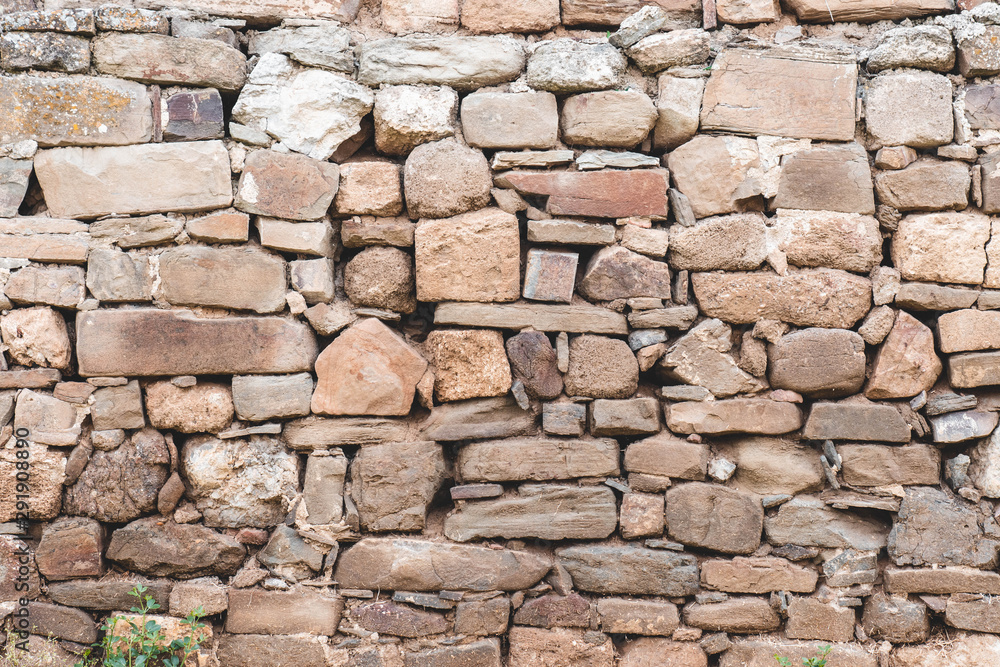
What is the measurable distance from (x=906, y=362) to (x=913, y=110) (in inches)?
38.4

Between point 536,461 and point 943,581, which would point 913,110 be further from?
point 536,461

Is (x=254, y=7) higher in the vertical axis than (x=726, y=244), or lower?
higher

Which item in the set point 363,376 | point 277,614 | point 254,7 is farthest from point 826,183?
point 277,614

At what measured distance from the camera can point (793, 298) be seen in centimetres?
267

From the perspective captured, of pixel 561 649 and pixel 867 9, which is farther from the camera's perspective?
pixel 867 9

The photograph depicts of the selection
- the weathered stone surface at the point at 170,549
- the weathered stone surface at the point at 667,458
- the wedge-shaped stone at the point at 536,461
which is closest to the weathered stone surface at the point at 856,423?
the weathered stone surface at the point at 667,458

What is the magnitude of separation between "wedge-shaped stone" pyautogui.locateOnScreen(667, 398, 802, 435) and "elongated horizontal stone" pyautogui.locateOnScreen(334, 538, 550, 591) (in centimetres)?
84

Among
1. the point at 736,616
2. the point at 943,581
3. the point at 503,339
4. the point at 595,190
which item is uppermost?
the point at 595,190

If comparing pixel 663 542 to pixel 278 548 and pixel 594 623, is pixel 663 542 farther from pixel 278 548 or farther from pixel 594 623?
pixel 278 548

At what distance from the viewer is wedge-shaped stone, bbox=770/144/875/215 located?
2.69 meters

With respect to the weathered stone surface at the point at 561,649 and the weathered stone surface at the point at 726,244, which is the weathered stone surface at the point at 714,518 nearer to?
the weathered stone surface at the point at 561,649

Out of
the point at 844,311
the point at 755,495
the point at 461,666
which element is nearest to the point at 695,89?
the point at 844,311

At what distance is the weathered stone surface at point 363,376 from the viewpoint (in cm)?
265

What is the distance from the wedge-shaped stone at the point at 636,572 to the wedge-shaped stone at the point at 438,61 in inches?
74.2
